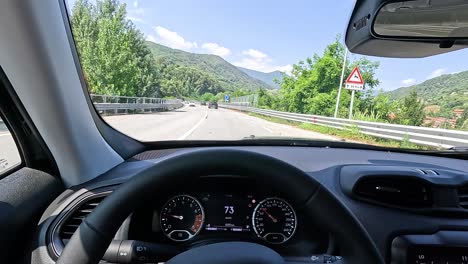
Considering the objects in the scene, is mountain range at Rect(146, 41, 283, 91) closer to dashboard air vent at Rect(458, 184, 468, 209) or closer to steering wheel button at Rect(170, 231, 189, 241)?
steering wheel button at Rect(170, 231, 189, 241)

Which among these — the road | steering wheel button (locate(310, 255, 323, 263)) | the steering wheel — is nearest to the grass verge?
the road

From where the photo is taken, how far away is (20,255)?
231 cm

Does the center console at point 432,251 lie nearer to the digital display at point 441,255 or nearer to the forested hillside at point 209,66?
A: the digital display at point 441,255

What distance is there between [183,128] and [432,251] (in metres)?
3.36

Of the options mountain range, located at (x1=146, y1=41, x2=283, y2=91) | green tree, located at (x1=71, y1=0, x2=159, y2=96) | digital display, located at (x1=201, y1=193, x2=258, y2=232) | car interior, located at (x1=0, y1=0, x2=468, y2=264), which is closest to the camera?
car interior, located at (x1=0, y1=0, x2=468, y2=264)

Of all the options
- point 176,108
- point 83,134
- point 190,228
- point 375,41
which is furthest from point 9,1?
point 176,108

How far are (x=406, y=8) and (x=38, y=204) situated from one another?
2.25m

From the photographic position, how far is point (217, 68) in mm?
4586

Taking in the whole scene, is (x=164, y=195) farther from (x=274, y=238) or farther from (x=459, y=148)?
(x=459, y=148)

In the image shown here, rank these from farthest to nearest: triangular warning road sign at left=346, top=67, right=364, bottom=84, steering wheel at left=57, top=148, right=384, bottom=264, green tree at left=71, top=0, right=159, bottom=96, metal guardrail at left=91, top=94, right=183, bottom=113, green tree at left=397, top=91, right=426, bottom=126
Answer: triangular warning road sign at left=346, top=67, right=364, bottom=84 < green tree at left=397, top=91, right=426, bottom=126 < metal guardrail at left=91, top=94, right=183, bottom=113 < green tree at left=71, top=0, right=159, bottom=96 < steering wheel at left=57, top=148, right=384, bottom=264

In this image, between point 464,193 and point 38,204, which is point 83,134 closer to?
point 38,204

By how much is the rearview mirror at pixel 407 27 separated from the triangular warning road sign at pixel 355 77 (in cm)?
193

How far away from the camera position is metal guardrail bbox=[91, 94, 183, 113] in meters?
3.37

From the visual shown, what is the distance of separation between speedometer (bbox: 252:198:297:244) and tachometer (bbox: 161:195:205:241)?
1.06ft
